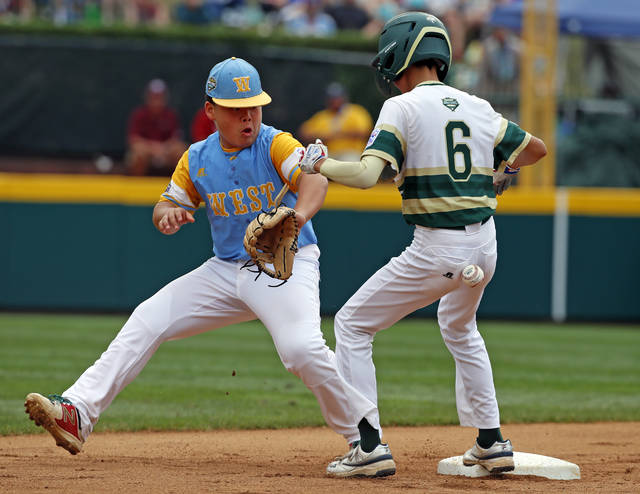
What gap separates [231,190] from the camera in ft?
17.4

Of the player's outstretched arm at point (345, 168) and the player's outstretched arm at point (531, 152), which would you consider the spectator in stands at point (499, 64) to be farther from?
the player's outstretched arm at point (345, 168)

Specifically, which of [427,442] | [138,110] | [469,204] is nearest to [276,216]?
[469,204]

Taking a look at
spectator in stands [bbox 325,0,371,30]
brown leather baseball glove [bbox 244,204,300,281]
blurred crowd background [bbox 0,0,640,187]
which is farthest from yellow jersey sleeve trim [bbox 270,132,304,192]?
spectator in stands [bbox 325,0,371,30]

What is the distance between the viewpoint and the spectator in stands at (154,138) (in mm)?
14883

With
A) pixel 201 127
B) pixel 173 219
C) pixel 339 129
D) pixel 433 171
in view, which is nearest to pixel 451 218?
pixel 433 171

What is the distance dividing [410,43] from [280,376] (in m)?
4.93

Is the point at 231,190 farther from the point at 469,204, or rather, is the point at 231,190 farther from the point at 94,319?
the point at 94,319

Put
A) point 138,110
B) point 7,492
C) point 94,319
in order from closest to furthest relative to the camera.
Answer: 1. point 7,492
2. point 94,319
3. point 138,110

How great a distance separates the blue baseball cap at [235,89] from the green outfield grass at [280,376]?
1972 millimetres

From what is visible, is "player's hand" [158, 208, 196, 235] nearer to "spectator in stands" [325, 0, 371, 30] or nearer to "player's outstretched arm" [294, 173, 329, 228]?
"player's outstretched arm" [294, 173, 329, 228]

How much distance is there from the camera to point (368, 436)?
16.8ft

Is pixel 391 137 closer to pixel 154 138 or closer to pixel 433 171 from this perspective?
pixel 433 171

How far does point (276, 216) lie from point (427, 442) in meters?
2.40

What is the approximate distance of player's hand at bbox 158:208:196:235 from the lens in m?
5.28
